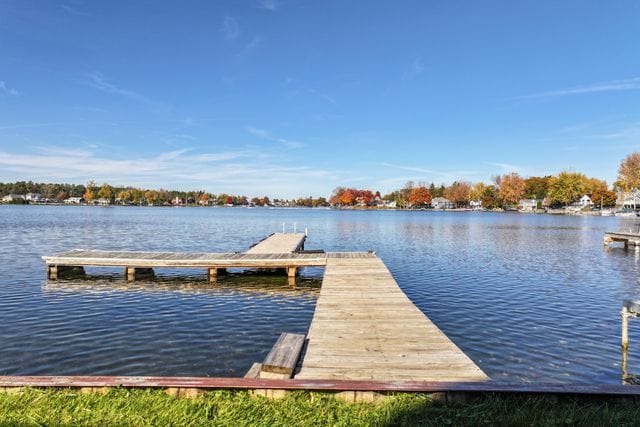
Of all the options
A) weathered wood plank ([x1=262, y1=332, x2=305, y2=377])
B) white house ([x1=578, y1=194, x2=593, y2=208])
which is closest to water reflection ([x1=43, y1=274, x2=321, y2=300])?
weathered wood plank ([x1=262, y1=332, x2=305, y2=377])

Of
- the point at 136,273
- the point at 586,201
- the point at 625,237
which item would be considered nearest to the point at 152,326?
the point at 136,273

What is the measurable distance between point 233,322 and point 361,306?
4.58 metres

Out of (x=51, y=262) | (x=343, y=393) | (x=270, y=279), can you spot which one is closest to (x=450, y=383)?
(x=343, y=393)

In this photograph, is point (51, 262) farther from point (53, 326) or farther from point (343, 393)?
point (343, 393)

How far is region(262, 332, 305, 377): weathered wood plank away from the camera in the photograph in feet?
21.8

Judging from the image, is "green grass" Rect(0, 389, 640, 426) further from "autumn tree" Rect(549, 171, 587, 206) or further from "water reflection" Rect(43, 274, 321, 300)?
"autumn tree" Rect(549, 171, 587, 206)

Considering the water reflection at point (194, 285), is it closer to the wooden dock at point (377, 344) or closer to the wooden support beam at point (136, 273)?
the wooden support beam at point (136, 273)

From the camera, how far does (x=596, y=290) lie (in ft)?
65.5

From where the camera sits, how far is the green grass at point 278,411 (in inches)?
208

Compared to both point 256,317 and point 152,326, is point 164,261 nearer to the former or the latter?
point 152,326

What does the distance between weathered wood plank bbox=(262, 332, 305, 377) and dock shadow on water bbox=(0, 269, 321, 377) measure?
238cm

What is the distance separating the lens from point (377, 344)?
849 centimetres

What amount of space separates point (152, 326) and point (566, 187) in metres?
181

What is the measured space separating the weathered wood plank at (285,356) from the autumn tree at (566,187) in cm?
18143
